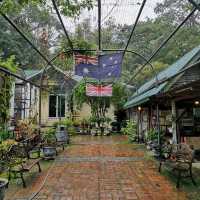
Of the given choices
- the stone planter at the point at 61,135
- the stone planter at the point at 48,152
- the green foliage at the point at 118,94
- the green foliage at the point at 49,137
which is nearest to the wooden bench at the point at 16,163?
the stone planter at the point at 48,152

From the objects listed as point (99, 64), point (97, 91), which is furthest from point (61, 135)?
point (99, 64)

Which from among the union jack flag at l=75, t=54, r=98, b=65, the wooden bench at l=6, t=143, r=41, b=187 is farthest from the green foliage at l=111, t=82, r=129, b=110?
the wooden bench at l=6, t=143, r=41, b=187

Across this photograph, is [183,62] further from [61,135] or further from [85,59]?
[61,135]

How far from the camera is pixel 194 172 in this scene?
7.18m

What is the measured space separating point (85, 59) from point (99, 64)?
1.67ft

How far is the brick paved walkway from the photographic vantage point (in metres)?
5.34

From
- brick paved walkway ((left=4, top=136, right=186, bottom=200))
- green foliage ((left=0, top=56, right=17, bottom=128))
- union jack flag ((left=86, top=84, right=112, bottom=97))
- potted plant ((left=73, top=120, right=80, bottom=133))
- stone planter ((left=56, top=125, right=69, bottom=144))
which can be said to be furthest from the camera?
potted plant ((left=73, top=120, right=80, bottom=133))

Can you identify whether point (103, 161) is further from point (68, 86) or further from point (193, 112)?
point (68, 86)

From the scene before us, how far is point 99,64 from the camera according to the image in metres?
9.29

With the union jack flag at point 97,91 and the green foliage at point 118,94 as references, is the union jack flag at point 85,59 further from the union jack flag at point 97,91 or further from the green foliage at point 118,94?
the green foliage at point 118,94

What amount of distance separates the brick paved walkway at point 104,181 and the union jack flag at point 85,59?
10.5 feet

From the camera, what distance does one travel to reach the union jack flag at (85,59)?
29.8 ft

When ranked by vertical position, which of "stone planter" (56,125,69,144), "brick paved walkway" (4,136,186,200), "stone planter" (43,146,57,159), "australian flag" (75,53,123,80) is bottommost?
"brick paved walkway" (4,136,186,200)

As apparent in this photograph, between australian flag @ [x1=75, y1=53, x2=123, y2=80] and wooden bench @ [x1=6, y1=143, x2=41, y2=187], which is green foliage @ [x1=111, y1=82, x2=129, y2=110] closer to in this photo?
australian flag @ [x1=75, y1=53, x2=123, y2=80]
